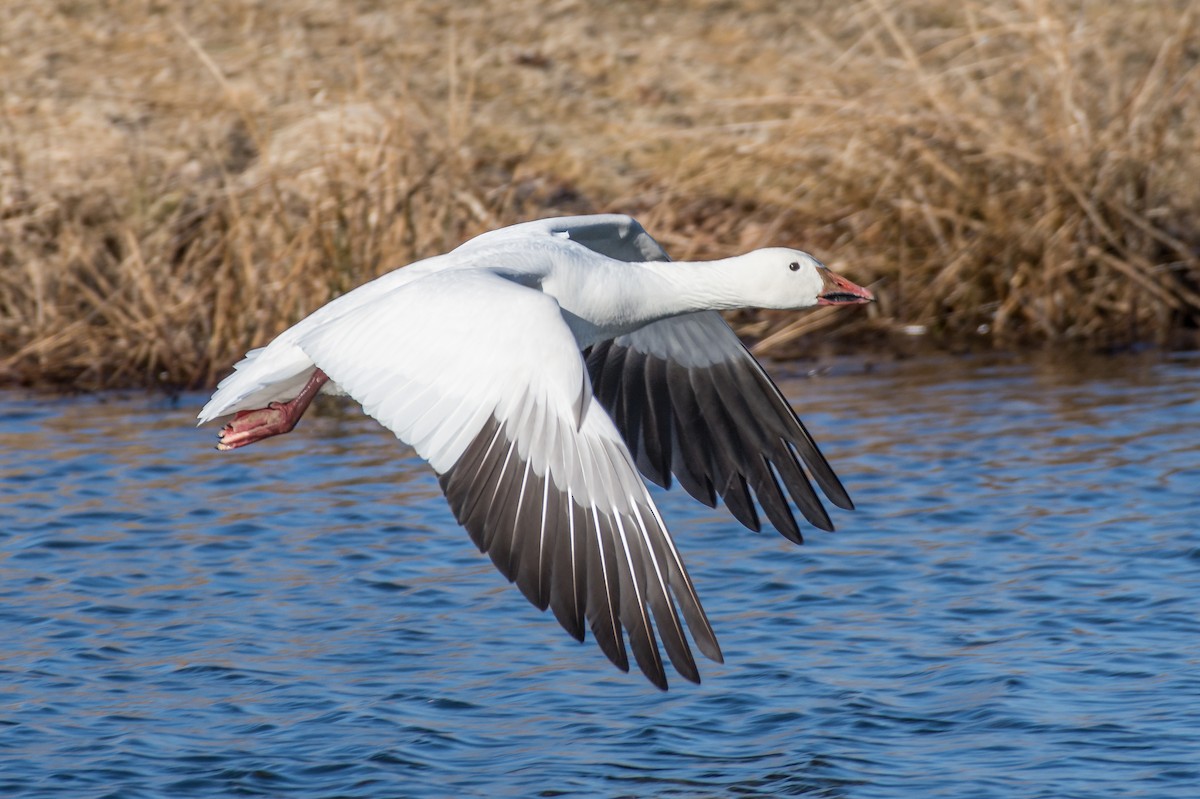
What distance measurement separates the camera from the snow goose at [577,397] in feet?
16.3

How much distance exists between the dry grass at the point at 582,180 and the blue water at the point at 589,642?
38.3 inches

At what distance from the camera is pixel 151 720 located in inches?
228

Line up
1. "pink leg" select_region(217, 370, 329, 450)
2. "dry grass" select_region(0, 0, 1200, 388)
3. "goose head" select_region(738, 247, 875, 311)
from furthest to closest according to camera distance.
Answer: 1. "dry grass" select_region(0, 0, 1200, 388)
2. "pink leg" select_region(217, 370, 329, 450)
3. "goose head" select_region(738, 247, 875, 311)

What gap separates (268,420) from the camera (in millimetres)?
6527

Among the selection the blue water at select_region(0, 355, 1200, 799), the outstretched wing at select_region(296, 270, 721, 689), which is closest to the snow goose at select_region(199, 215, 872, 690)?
the outstretched wing at select_region(296, 270, 721, 689)

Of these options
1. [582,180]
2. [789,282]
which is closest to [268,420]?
[789,282]

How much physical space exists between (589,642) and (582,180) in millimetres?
5816

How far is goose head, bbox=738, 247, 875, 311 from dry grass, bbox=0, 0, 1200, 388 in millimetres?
4095

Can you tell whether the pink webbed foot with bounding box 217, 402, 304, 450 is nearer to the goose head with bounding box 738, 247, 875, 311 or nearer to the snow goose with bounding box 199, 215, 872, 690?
the snow goose with bounding box 199, 215, 872, 690

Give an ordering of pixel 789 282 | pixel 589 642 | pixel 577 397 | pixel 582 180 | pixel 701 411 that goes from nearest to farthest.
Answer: pixel 577 397, pixel 789 282, pixel 589 642, pixel 701 411, pixel 582 180

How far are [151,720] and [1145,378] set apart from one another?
6.36 metres

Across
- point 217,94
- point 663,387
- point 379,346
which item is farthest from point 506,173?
point 379,346

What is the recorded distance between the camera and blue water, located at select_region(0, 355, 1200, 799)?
543 cm

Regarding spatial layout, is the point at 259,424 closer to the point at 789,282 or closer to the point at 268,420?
the point at 268,420
